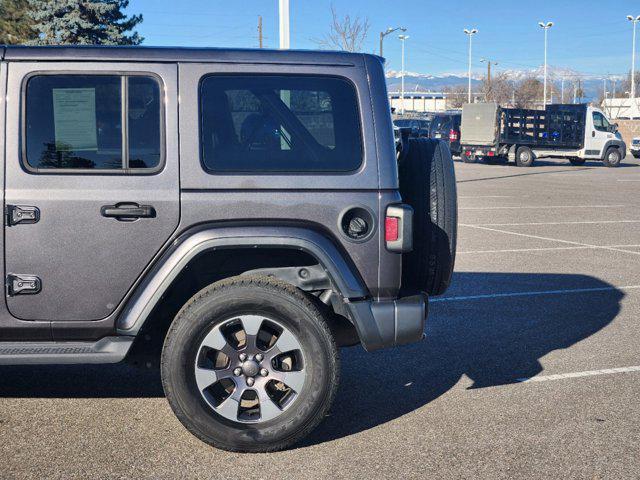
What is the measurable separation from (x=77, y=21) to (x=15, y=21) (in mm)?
7961

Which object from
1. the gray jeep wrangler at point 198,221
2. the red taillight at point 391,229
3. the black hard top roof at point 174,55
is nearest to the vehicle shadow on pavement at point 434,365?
the gray jeep wrangler at point 198,221

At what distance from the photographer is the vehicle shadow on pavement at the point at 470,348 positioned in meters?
4.87

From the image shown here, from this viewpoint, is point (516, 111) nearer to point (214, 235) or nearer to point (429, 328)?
point (429, 328)

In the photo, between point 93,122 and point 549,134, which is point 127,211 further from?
point 549,134

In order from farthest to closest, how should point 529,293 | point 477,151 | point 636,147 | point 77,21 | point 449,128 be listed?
point 636,147, point 449,128, point 477,151, point 77,21, point 529,293

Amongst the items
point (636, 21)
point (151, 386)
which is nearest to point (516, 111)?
point (151, 386)

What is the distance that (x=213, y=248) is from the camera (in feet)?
13.2

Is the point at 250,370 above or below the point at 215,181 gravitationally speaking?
below

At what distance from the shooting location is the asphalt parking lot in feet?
13.0

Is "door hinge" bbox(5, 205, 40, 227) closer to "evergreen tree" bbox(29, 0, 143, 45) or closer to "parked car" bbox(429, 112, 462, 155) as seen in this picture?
"evergreen tree" bbox(29, 0, 143, 45)

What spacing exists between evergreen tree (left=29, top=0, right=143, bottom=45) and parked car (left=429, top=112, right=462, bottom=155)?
1516cm

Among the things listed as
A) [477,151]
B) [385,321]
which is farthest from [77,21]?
[385,321]

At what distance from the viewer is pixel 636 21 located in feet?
227

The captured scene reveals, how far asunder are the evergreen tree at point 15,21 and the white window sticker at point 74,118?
3343cm
